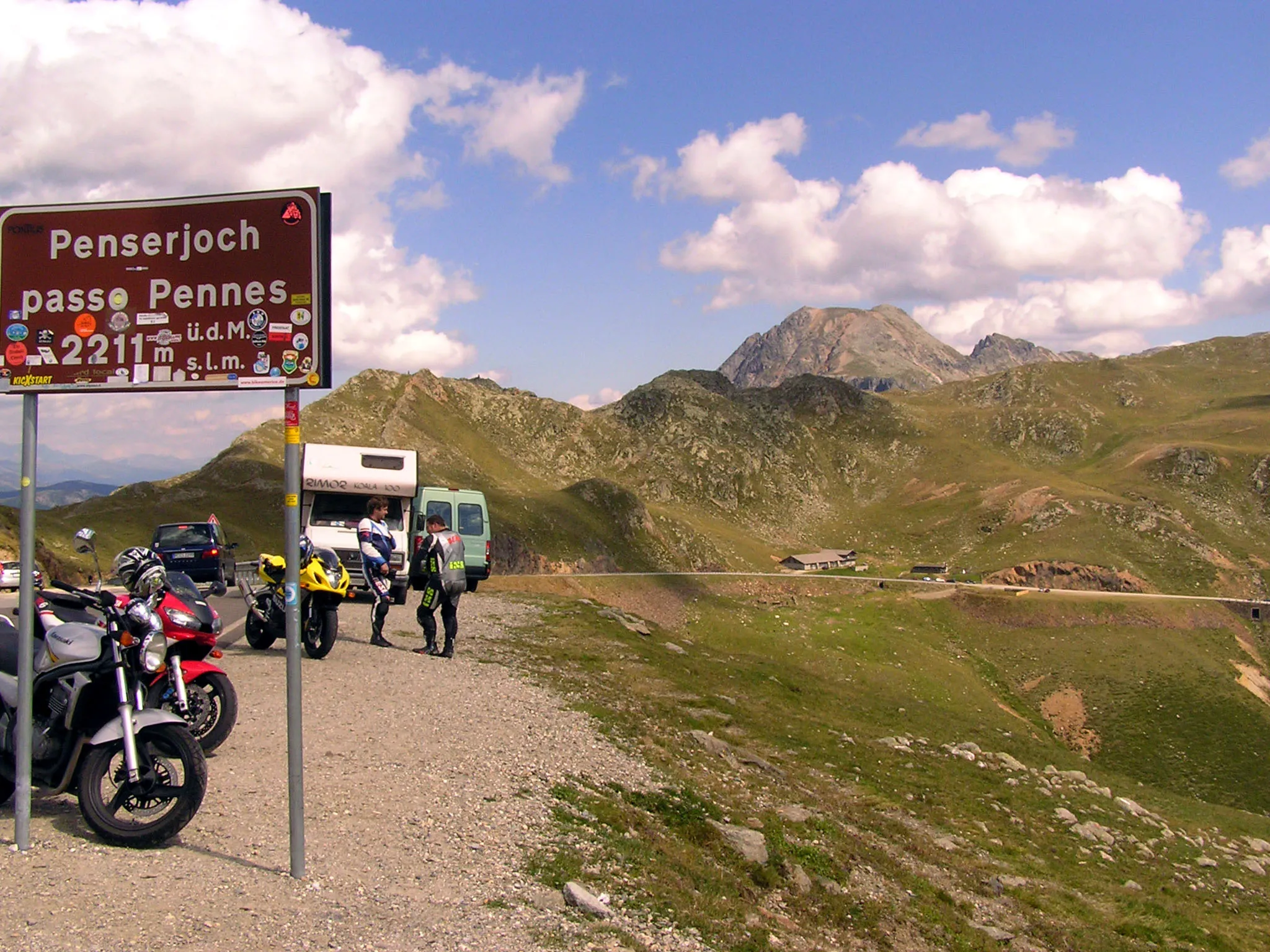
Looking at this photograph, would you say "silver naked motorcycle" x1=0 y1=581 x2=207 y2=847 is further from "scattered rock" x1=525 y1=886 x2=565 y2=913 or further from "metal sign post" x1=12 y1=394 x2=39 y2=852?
"scattered rock" x1=525 y1=886 x2=565 y2=913

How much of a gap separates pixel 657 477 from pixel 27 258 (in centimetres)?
13195

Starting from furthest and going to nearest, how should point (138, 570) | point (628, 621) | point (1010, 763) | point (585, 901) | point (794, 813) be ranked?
point (628, 621) → point (1010, 763) → point (794, 813) → point (138, 570) → point (585, 901)

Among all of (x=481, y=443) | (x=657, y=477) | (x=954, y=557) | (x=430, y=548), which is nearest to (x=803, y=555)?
(x=954, y=557)

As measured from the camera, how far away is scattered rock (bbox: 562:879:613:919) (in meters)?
8.38

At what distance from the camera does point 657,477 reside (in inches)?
5507

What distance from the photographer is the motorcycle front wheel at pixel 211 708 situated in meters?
11.0

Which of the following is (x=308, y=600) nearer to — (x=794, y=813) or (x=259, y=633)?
(x=259, y=633)

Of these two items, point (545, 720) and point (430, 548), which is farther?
point (430, 548)

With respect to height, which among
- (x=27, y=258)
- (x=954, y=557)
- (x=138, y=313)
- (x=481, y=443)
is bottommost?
(x=954, y=557)

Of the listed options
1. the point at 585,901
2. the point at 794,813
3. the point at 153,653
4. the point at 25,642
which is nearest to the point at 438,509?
the point at 794,813

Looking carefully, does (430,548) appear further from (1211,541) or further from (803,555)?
(1211,541)

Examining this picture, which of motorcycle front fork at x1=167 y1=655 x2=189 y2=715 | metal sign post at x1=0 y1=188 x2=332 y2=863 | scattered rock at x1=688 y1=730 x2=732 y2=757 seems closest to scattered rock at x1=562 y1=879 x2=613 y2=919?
metal sign post at x1=0 y1=188 x2=332 y2=863

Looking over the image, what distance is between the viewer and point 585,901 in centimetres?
846

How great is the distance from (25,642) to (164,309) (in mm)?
3164
